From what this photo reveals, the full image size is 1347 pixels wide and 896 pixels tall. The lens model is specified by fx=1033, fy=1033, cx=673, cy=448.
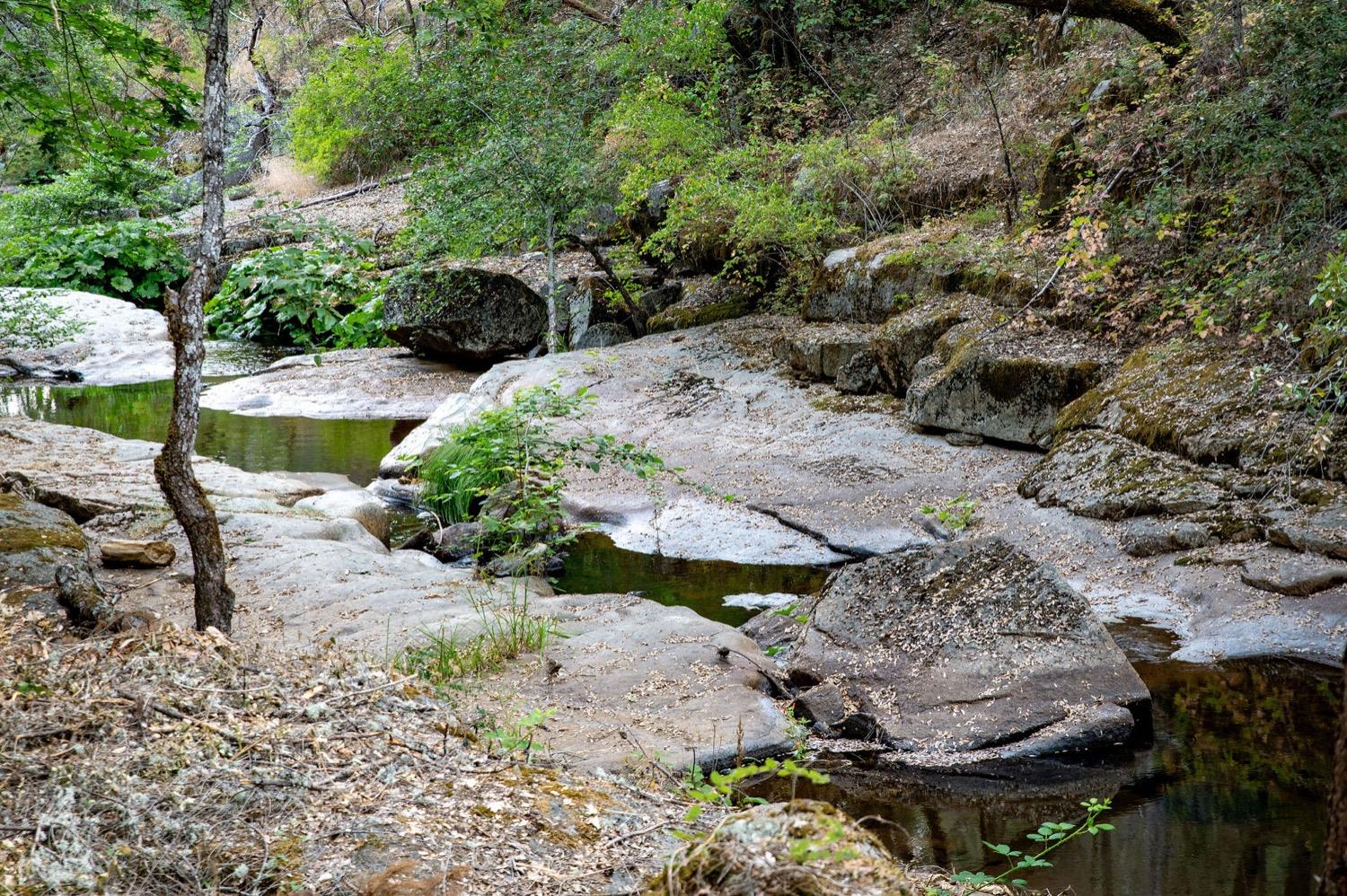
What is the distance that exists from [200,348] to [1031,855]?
14.2ft

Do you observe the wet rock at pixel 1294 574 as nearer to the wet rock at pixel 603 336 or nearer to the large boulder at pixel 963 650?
the large boulder at pixel 963 650

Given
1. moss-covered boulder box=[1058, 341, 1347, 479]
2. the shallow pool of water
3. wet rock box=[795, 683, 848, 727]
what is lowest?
the shallow pool of water

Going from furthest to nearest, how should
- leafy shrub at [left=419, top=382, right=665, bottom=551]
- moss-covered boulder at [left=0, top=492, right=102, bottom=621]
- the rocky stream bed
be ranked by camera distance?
leafy shrub at [left=419, top=382, right=665, bottom=551] < moss-covered boulder at [left=0, top=492, right=102, bottom=621] < the rocky stream bed

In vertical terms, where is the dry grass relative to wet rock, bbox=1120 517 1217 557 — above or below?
below

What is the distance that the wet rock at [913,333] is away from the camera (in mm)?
11234

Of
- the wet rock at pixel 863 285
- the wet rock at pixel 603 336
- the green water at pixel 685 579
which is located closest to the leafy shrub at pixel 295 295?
the wet rock at pixel 603 336

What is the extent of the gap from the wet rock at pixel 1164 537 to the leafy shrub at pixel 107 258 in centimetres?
2126

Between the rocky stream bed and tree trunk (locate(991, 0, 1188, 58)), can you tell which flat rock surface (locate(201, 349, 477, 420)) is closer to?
the rocky stream bed

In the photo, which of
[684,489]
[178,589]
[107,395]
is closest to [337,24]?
[107,395]

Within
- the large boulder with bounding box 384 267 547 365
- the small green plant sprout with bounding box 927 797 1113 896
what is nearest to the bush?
the large boulder with bounding box 384 267 547 365

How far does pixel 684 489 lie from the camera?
33.0ft

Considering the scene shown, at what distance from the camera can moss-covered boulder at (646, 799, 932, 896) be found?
88.6 inches

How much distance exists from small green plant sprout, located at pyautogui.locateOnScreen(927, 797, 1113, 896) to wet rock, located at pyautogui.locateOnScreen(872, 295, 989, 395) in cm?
730

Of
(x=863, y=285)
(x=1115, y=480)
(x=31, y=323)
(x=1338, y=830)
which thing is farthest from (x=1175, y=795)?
(x=31, y=323)
